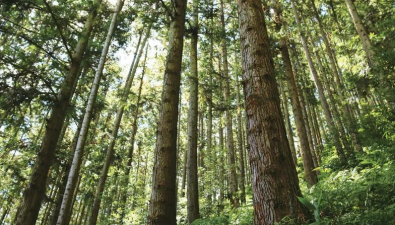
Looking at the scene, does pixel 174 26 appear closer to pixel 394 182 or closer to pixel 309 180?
pixel 394 182

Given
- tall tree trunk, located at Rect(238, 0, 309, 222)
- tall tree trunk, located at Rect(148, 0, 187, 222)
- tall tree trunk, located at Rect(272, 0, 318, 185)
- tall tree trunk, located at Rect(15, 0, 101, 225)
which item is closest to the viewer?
tall tree trunk, located at Rect(238, 0, 309, 222)

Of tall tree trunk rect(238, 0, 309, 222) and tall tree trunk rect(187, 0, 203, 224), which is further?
tall tree trunk rect(187, 0, 203, 224)

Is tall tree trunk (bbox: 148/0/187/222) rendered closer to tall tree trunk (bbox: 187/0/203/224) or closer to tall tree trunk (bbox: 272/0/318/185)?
tall tree trunk (bbox: 187/0/203/224)

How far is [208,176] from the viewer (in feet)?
49.9

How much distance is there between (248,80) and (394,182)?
2019 millimetres

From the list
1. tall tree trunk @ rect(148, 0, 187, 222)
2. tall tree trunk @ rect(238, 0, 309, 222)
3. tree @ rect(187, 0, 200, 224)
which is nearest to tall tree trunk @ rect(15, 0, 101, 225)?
tall tree trunk @ rect(148, 0, 187, 222)

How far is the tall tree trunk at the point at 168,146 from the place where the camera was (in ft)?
12.5

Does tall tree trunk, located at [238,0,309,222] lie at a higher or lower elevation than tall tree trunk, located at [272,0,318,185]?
lower

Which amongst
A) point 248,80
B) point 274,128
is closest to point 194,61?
point 248,80

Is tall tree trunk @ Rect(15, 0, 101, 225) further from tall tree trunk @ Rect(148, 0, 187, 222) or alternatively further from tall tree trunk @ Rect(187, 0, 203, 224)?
tall tree trunk @ Rect(187, 0, 203, 224)

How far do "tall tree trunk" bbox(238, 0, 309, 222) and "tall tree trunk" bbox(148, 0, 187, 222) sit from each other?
5.47ft

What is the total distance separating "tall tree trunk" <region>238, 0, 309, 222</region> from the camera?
8.00 ft

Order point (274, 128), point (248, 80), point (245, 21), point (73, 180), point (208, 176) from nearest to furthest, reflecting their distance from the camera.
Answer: point (274, 128)
point (248, 80)
point (245, 21)
point (73, 180)
point (208, 176)

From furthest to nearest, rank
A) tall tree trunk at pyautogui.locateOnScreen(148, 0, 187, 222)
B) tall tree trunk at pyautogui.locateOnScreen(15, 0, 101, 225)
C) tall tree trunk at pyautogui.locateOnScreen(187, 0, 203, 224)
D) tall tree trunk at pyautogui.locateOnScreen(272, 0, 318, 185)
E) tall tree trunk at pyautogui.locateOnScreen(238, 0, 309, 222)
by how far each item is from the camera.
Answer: tall tree trunk at pyautogui.locateOnScreen(272, 0, 318, 185) → tall tree trunk at pyautogui.locateOnScreen(187, 0, 203, 224) → tall tree trunk at pyautogui.locateOnScreen(15, 0, 101, 225) → tall tree trunk at pyautogui.locateOnScreen(148, 0, 187, 222) → tall tree trunk at pyautogui.locateOnScreen(238, 0, 309, 222)
